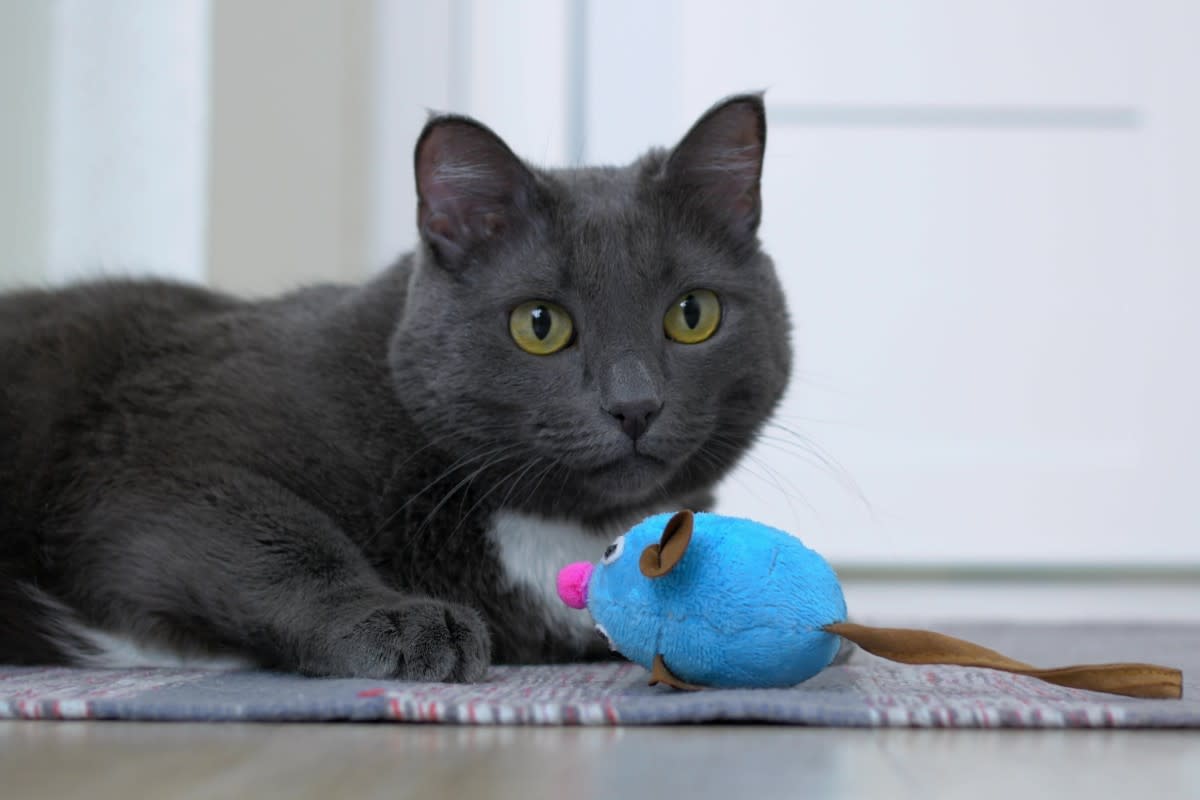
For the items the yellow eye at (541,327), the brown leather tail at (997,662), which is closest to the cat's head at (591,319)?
the yellow eye at (541,327)

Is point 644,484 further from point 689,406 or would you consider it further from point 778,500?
point 778,500

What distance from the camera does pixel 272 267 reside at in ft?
8.34

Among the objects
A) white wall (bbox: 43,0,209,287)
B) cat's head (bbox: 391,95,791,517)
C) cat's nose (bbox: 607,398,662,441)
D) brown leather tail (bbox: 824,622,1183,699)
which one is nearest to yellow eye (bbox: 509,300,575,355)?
cat's head (bbox: 391,95,791,517)

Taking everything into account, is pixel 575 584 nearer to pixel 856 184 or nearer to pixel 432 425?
pixel 432 425

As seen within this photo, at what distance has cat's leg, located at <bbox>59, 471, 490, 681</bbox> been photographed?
104 cm

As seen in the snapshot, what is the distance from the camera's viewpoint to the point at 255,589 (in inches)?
43.6

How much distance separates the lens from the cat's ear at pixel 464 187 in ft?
3.97

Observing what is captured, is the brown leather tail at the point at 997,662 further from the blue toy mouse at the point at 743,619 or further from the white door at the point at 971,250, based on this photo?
the white door at the point at 971,250

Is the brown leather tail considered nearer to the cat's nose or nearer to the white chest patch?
the cat's nose

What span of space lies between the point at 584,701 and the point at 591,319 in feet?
1.23

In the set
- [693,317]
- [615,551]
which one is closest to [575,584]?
[615,551]

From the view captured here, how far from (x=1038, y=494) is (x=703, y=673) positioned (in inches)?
71.5

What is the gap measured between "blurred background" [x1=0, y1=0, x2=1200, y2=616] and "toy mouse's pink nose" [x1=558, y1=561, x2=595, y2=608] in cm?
148

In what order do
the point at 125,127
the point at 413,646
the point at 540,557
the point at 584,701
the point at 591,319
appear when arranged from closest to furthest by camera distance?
the point at 584,701
the point at 413,646
the point at 591,319
the point at 540,557
the point at 125,127
